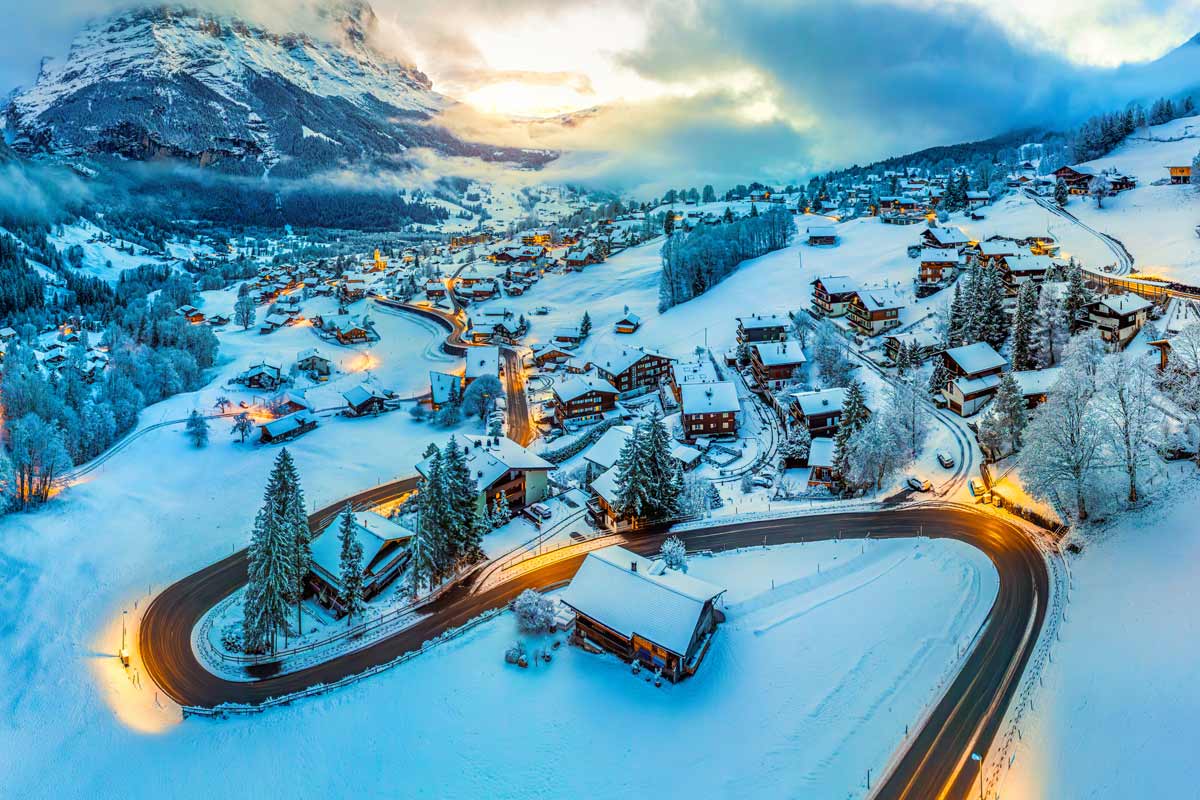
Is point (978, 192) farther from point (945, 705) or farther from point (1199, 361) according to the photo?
point (945, 705)

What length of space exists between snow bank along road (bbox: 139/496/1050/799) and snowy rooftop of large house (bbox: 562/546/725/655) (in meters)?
7.00

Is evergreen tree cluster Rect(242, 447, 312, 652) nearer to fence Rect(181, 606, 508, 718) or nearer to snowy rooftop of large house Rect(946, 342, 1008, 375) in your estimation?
fence Rect(181, 606, 508, 718)

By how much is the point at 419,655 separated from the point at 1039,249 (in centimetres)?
10119

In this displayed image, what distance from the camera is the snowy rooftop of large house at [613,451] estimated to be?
59.7 meters

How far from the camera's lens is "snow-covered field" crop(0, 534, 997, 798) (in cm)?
2712

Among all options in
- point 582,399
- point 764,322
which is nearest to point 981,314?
point 764,322

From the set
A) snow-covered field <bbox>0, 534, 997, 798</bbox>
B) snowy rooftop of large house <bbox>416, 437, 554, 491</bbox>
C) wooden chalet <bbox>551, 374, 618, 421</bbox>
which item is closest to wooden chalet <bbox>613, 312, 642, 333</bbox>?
wooden chalet <bbox>551, 374, 618, 421</bbox>

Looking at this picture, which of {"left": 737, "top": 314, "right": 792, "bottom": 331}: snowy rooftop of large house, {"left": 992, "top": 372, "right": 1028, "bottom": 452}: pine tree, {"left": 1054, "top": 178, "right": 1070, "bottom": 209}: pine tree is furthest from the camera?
{"left": 1054, "top": 178, "right": 1070, "bottom": 209}: pine tree

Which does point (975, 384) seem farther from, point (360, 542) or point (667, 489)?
point (360, 542)

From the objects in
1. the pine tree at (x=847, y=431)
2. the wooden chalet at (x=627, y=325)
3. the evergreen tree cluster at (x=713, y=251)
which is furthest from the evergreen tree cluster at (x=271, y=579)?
the evergreen tree cluster at (x=713, y=251)

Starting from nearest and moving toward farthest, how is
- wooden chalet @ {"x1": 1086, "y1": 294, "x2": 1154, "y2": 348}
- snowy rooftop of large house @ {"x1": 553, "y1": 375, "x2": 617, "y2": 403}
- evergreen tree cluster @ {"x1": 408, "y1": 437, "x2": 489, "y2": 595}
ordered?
evergreen tree cluster @ {"x1": 408, "y1": 437, "x2": 489, "y2": 595}, wooden chalet @ {"x1": 1086, "y1": 294, "x2": 1154, "y2": 348}, snowy rooftop of large house @ {"x1": 553, "y1": 375, "x2": 617, "y2": 403}

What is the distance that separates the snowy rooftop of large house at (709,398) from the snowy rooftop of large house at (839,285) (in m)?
31.9

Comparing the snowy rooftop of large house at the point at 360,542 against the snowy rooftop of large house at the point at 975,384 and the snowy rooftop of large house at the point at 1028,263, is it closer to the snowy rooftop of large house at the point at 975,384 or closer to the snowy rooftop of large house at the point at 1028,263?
the snowy rooftop of large house at the point at 975,384

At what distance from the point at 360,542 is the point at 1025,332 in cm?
6343
